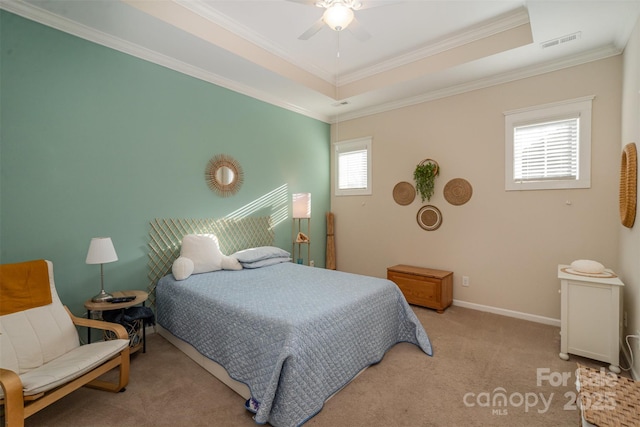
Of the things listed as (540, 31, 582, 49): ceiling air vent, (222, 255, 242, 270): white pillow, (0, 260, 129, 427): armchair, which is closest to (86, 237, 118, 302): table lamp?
(0, 260, 129, 427): armchair

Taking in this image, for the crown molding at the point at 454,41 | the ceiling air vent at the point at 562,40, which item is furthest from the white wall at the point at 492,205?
the crown molding at the point at 454,41

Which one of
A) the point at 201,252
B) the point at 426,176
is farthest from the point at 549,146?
the point at 201,252

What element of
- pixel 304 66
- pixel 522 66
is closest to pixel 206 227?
pixel 304 66

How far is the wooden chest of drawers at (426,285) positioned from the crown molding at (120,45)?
3.10 m

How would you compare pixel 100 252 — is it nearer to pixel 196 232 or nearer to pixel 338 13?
pixel 196 232

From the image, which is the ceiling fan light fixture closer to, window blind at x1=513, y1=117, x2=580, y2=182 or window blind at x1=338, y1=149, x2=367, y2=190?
window blind at x1=513, y1=117, x2=580, y2=182

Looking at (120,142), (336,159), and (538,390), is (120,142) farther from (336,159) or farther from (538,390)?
(538,390)

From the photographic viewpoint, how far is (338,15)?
85.2 inches

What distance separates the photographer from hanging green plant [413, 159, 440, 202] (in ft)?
13.1

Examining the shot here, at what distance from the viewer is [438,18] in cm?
287

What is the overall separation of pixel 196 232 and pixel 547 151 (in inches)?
161

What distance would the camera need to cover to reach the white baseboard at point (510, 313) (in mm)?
3249

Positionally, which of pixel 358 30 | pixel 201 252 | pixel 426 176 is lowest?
pixel 201 252

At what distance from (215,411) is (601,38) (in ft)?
14.7
